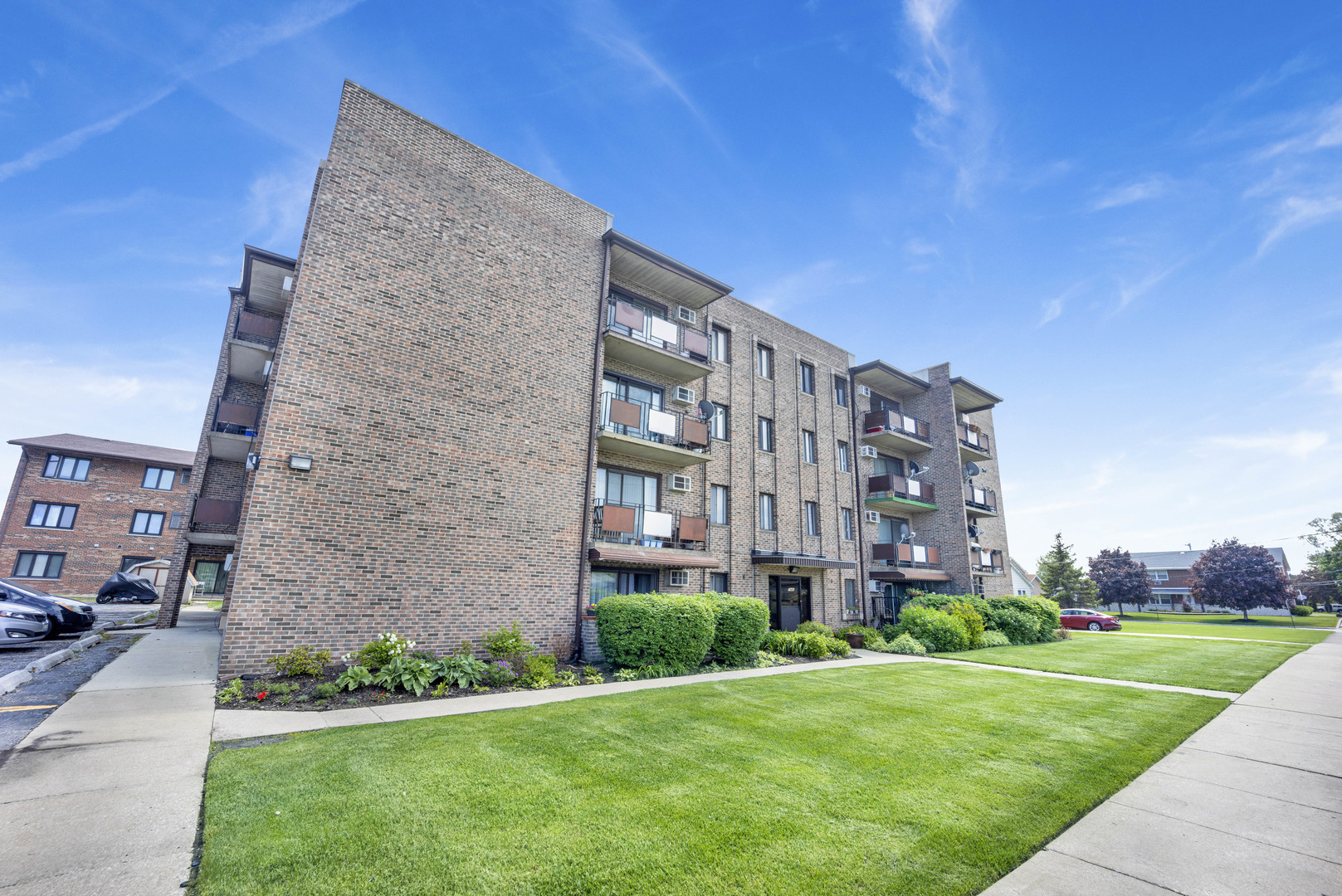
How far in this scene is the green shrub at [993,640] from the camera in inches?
734

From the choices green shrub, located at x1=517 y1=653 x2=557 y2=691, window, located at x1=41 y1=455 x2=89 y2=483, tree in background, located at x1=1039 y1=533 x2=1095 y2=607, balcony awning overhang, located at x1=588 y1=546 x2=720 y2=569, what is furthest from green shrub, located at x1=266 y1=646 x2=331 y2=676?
tree in background, located at x1=1039 y1=533 x2=1095 y2=607

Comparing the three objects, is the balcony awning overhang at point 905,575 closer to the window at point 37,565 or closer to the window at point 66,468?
the window at point 37,565

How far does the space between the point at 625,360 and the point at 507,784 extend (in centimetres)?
1256

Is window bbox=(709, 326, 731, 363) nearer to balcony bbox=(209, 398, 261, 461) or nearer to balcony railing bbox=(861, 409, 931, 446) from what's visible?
balcony railing bbox=(861, 409, 931, 446)

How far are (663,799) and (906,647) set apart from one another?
47.7 ft

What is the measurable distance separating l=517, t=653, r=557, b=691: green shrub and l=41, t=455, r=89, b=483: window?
37.9 metres

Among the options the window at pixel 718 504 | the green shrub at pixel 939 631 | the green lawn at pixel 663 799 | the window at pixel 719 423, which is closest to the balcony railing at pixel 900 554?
the green shrub at pixel 939 631

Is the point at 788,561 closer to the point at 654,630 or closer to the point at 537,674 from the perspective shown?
the point at 654,630

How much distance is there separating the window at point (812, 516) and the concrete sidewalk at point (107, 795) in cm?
1727

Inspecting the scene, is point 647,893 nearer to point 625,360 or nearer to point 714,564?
point 714,564

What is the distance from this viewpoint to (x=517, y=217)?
13.6m

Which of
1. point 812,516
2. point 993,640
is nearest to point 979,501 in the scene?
point 993,640

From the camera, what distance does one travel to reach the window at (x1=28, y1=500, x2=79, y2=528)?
30172 millimetres

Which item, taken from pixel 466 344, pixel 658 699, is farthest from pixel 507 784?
pixel 466 344
